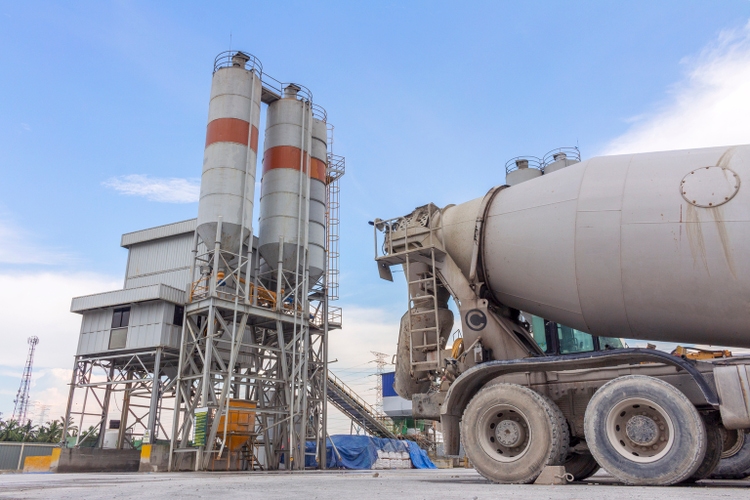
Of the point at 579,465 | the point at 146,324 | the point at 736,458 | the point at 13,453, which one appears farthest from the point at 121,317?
the point at 736,458

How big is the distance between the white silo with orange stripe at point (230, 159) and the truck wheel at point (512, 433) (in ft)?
47.8

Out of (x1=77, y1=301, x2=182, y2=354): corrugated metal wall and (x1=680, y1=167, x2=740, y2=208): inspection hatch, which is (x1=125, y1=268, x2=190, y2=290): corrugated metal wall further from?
(x1=680, y1=167, x2=740, y2=208): inspection hatch

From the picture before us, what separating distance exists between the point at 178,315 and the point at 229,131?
25.8ft

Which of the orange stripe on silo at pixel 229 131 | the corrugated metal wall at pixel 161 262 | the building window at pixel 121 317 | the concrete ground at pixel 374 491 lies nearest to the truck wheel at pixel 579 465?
the concrete ground at pixel 374 491

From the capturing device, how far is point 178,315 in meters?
23.0

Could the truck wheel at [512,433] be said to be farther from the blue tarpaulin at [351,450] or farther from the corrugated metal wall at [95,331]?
the corrugated metal wall at [95,331]

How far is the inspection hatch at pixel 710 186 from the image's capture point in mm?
7738

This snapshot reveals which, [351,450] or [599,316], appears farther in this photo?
[351,450]

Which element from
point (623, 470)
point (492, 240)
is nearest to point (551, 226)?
point (492, 240)

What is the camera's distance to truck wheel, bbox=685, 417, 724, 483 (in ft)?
24.4

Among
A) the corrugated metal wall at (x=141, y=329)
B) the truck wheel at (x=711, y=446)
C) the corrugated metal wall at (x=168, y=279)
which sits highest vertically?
the corrugated metal wall at (x=168, y=279)

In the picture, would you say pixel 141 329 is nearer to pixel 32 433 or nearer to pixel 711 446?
pixel 711 446

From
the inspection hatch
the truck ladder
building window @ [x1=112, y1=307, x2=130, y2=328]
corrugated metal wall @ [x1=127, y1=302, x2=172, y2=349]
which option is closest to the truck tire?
the inspection hatch

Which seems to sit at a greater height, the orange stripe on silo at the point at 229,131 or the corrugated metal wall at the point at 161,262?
the orange stripe on silo at the point at 229,131
